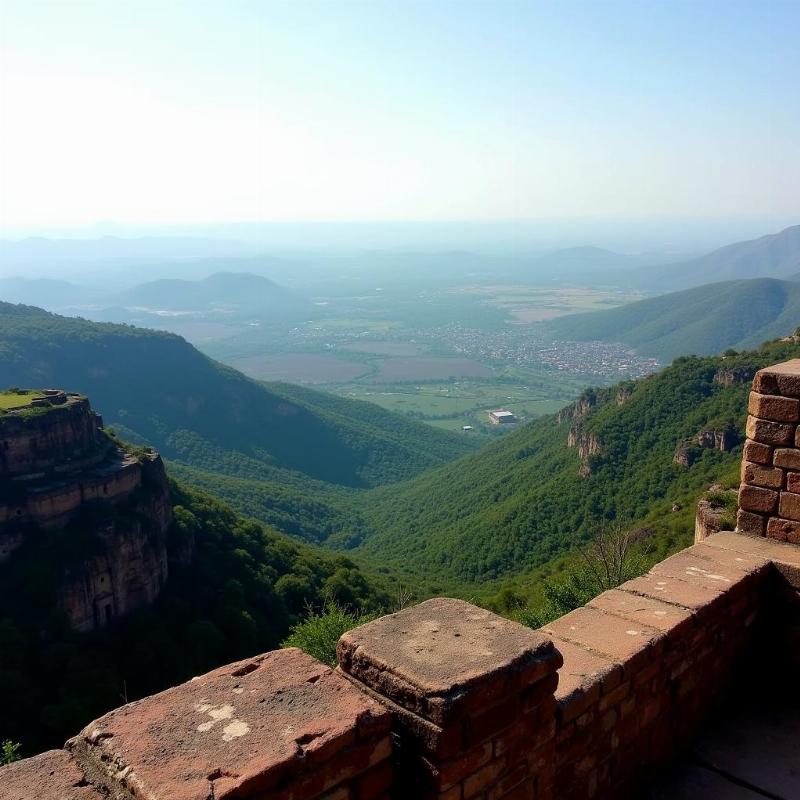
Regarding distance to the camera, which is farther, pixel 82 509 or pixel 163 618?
pixel 163 618

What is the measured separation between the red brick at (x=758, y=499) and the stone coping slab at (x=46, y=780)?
616cm

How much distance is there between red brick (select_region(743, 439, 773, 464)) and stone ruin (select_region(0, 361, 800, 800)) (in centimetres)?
134

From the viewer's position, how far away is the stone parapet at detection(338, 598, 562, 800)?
3311mm

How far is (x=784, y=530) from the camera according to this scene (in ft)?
22.4

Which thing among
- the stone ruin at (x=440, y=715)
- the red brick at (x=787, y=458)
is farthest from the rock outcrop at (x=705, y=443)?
the stone ruin at (x=440, y=715)

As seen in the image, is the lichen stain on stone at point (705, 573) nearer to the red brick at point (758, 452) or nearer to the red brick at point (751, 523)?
the red brick at point (751, 523)

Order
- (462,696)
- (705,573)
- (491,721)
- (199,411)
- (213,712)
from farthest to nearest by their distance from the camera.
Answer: (199,411), (705,573), (491,721), (462,696), (213,712)

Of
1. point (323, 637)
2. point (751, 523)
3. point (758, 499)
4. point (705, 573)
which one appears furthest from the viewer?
point (323, 637)

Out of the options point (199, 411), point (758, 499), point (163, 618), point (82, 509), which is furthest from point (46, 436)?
point (199, 411)

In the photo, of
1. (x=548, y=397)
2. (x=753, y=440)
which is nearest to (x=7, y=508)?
(x=753, y=440)

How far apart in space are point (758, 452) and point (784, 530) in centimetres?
79

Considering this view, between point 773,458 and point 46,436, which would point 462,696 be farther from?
point 46,436

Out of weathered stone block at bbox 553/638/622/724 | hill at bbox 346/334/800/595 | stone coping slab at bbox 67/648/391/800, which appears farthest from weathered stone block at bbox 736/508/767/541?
hill at bbox 346/334/800/595

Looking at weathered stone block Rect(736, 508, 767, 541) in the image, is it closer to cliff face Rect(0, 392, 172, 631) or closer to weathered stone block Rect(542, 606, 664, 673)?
weathered stone block Rect(542, 606, 664, 673)
